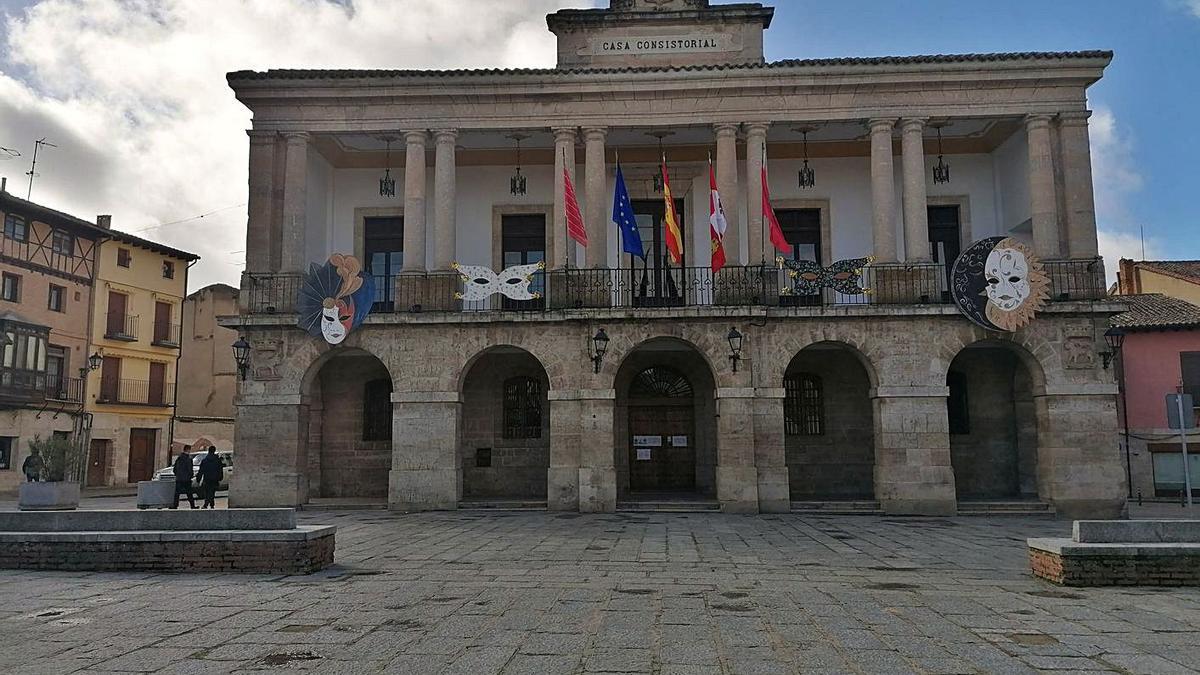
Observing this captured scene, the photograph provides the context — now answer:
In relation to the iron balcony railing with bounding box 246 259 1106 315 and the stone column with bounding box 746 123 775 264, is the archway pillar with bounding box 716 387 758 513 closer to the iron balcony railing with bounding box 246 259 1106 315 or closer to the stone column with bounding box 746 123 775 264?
the iron balcony railing with bounding box 246 259 1106 315

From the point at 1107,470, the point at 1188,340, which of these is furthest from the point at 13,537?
the point at 1188,340

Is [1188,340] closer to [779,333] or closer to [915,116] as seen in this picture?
[915,116]

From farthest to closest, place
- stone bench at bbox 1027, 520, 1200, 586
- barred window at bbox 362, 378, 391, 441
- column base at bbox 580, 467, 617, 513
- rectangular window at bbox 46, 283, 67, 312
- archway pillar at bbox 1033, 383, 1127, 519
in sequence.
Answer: rectangular window at bbox 46, 283, 67, 312, barred window at bbox 362, 378, 391, 441, column base at bbox 580, 467, 617, 513, archway pillar at bbox 1033, 383, 1127, 519, stone bench at bbox 1027, 520, 1200, 586

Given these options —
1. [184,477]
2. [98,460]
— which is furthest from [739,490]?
[98,460]

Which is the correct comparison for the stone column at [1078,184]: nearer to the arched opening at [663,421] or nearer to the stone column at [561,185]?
the arched opening at [663,421]

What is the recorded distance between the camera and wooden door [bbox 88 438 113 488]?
32156 mm

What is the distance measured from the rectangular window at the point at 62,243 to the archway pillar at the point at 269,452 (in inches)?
743

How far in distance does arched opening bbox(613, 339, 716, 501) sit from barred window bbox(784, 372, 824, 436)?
1.91 metres

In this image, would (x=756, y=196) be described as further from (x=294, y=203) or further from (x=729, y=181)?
(x=294, y=203)

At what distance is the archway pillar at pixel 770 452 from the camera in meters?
17.4

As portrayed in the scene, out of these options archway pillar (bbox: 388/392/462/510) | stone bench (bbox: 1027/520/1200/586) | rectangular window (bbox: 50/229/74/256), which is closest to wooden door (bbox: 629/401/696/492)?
archway pillar (bbox: 388/392/462/510)

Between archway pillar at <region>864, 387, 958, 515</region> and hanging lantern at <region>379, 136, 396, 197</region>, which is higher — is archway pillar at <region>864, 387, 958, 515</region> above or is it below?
below

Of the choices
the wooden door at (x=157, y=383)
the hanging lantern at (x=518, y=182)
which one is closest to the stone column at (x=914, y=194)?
the hanging lantern at (x=518, y=182)

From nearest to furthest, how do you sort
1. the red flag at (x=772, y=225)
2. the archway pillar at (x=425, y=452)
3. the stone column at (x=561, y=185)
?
the red flag at (x=772, y=225) → the archway pillar at (x=425, y=452) → the stone column at (x=561, y=185)
